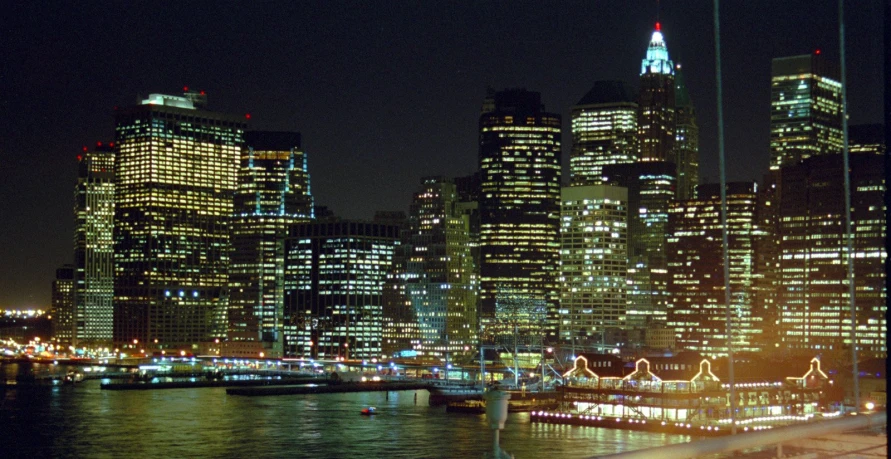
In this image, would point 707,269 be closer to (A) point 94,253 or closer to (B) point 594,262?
(B) point 594,262

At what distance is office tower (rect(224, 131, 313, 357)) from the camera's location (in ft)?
486

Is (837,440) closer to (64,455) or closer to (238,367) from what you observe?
(64,455)

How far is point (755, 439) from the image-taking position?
6008 mm

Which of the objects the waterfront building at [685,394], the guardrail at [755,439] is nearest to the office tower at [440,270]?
the waterfront building at [685,394]

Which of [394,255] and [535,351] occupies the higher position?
[394,255]

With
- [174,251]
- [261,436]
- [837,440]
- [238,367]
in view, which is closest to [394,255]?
[238,367]

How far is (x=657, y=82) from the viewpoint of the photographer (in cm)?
15950

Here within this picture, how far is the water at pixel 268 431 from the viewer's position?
46250 mm

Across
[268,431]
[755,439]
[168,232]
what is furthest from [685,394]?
[168,232]

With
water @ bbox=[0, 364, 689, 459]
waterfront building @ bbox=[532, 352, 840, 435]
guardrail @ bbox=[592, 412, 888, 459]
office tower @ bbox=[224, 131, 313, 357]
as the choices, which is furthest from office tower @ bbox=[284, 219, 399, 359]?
guardrail @ bbox=[592, 412, 888, 459]

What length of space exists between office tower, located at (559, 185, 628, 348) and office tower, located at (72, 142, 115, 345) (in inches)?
2753

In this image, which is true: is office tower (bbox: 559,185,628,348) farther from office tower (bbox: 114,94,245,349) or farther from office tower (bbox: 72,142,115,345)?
office tower (bbox: 72,142,115,345)

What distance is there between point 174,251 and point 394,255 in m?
36.2

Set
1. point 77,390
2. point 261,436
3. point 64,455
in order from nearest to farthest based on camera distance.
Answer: point 64,455 → point 261,436 → point 77,390
